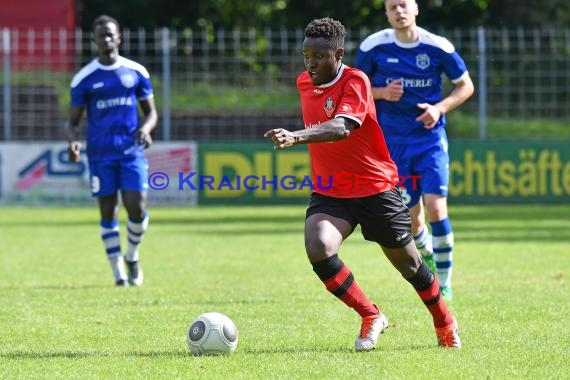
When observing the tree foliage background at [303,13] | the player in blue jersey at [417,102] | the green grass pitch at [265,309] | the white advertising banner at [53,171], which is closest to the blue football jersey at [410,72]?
the player in blue jersey at [417,102]

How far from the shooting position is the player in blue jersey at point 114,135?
11445mm

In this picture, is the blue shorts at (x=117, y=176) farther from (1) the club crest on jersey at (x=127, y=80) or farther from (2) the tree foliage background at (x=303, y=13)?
(2) the tree foliage background at (x=303, y=13)

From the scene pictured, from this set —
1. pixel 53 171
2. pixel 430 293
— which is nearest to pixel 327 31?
pixel 430 293

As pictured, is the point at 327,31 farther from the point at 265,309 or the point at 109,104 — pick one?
the point at 109,104

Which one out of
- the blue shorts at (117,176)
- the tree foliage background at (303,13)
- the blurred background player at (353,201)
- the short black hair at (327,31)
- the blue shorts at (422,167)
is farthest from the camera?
the tree foliage background at (303,13)

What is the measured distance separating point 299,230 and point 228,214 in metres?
3.55

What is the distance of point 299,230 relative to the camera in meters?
18.1

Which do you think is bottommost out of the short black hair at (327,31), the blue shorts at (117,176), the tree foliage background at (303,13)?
the blue shorts at (117,176)

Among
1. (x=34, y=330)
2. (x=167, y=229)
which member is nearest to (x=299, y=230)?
(x=167, y=229)

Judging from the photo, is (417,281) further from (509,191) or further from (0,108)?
(0,108)

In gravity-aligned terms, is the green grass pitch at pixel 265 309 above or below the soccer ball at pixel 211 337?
below

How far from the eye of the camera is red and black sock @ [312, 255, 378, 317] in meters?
7.41

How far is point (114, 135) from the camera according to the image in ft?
37.6

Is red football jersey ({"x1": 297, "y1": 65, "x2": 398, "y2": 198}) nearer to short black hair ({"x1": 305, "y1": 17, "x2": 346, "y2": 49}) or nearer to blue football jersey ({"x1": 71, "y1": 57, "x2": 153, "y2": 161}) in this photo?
short black hair ({"x1": 305, "y1": 17, "x2": 346, "y2": 49})
